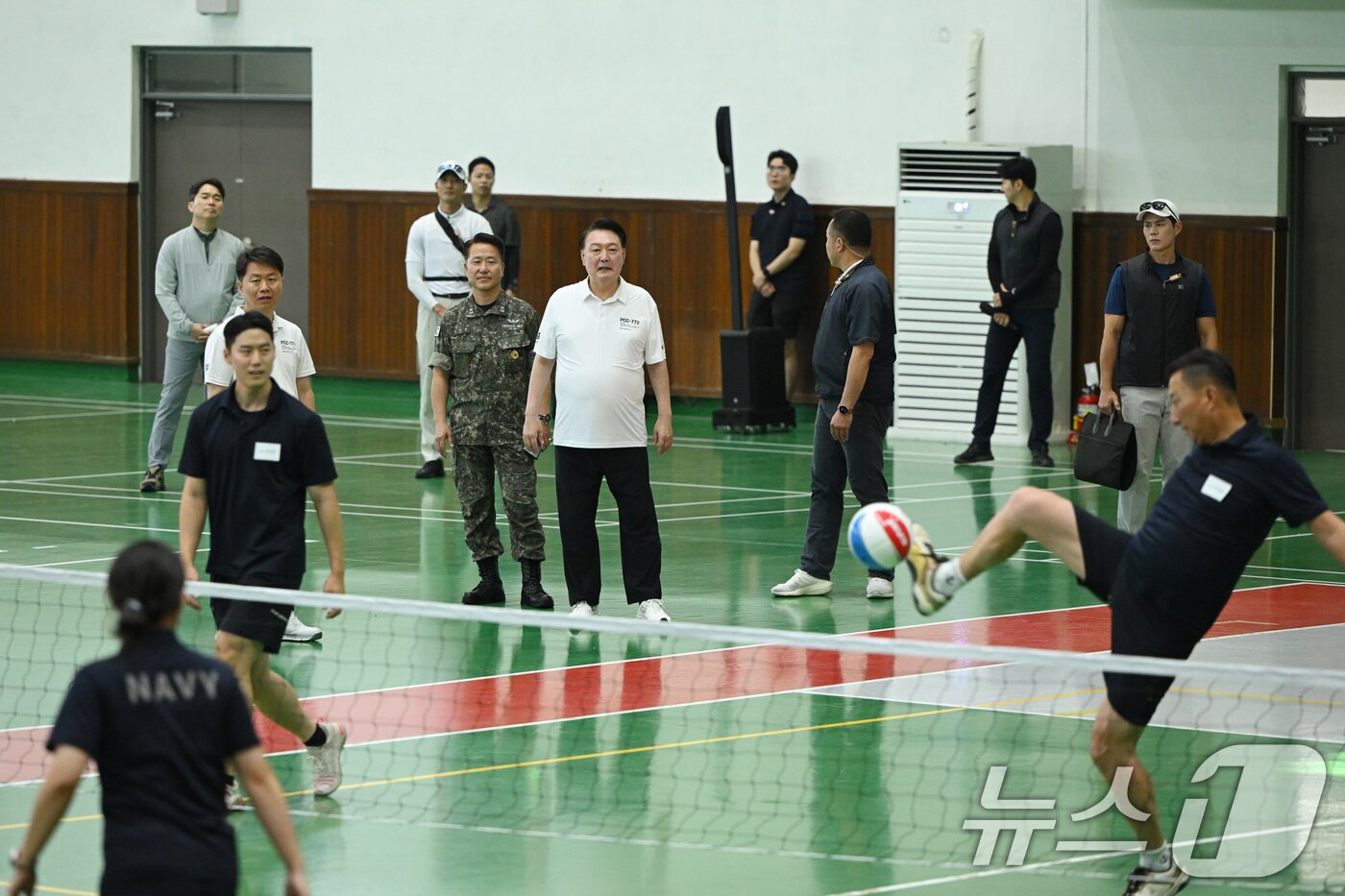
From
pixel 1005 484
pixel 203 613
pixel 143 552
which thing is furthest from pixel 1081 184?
pixel 143 552

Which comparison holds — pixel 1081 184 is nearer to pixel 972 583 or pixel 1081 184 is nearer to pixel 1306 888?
pixel 972 583

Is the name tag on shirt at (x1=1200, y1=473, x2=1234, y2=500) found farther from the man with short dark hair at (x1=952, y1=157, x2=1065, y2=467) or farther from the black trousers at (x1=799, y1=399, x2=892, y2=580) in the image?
the man with short dark hair at (x1=952, y1=157, x2=1065, y2=467)

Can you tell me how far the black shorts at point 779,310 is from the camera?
71.2 ft

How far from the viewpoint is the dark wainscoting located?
2275cm

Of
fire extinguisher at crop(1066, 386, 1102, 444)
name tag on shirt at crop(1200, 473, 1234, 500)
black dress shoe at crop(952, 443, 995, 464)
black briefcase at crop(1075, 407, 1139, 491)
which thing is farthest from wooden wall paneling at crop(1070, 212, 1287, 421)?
name tag on shirt at crop(1200, 473, 1234, 500)

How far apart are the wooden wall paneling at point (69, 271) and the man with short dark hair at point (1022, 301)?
1117cm

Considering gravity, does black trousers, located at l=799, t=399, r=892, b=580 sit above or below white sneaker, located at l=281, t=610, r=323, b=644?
above

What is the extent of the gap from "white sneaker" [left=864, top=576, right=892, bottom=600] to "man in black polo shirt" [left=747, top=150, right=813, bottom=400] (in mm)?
8902

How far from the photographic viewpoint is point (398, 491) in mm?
17188

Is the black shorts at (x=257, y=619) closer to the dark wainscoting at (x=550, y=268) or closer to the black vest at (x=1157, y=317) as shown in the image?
the black vest at (x=1157, y=317)

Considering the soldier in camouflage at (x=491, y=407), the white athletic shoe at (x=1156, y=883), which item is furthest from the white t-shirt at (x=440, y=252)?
the white athletic shoe at (x=1156, y=883)

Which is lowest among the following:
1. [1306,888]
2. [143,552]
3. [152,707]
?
[1306,888]

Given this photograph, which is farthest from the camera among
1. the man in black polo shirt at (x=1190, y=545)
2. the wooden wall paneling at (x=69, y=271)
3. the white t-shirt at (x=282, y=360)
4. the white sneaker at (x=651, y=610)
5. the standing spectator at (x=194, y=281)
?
the wooden wall paneling at (x=69, y=271)

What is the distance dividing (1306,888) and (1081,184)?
1408cm
